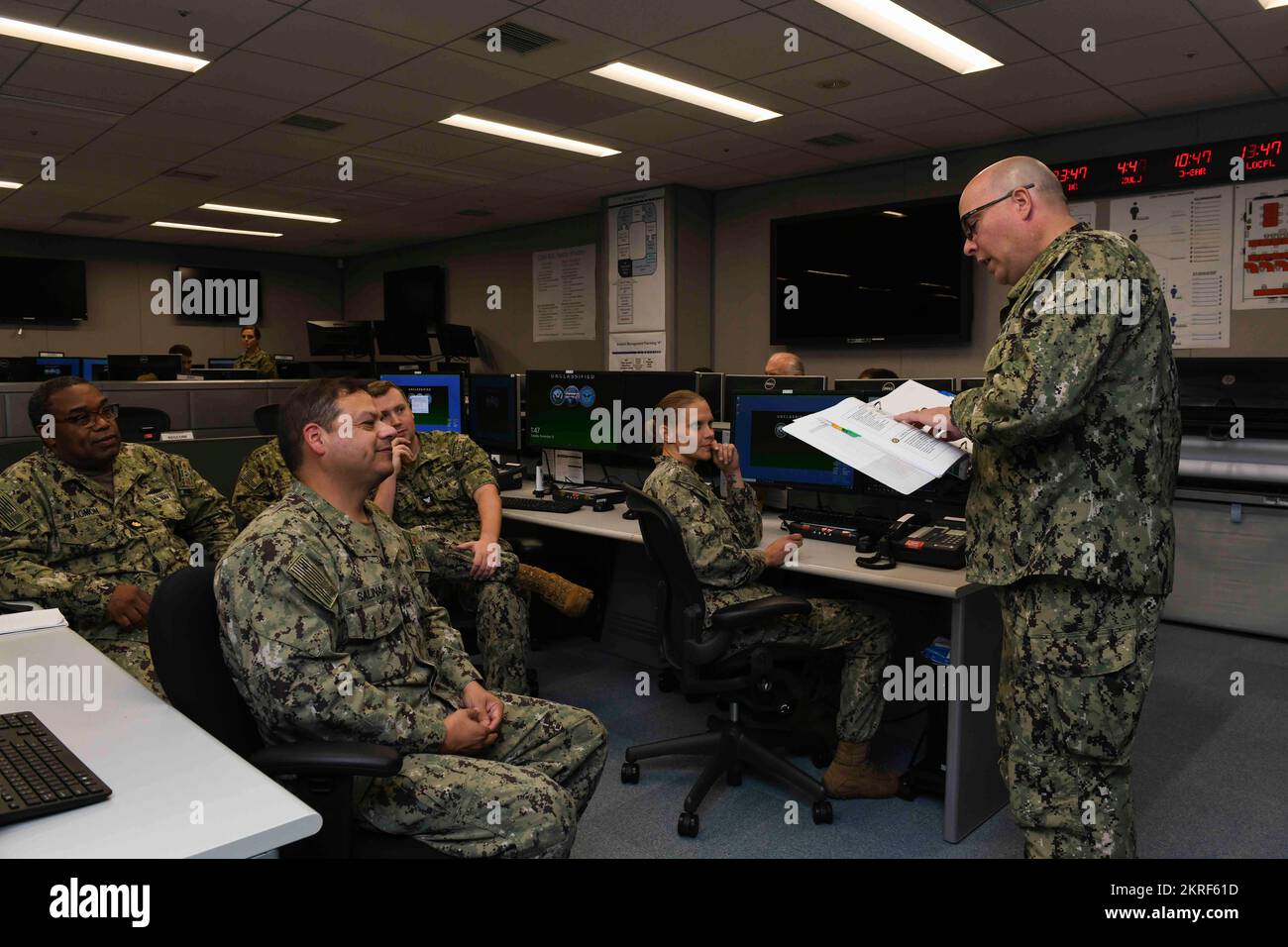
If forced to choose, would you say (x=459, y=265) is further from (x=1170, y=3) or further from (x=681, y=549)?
(x=681, y=549)

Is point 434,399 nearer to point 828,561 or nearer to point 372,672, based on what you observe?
point 828,561

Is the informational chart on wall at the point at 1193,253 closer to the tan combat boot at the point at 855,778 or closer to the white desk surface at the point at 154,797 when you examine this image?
the tan combat boot at the point at 855,778

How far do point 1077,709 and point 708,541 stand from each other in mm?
1106

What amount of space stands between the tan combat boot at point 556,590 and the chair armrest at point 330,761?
6.17 feet

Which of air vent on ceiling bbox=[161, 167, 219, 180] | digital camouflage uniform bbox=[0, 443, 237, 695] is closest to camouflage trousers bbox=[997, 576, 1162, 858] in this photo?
digital camouflage uniform bbox=[0, 443, 237, 695]

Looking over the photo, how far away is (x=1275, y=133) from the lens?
490 centimetres

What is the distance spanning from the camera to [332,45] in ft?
14.0

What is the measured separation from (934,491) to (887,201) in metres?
4.09

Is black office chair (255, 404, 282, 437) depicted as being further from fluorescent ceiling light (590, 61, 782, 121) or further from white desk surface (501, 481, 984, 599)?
fluorescent ceiling light (590, 61, 782, 121)

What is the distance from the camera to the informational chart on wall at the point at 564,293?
8594 millimetres

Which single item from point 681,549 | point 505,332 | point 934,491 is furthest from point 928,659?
point 505,332

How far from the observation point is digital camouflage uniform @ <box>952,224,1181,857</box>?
1.72 meters

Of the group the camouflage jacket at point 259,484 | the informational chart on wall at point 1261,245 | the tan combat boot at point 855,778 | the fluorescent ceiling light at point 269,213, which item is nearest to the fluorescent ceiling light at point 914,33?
the informational chart on wall at point 1261,245

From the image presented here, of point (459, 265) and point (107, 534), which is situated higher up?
point (459, 265)
